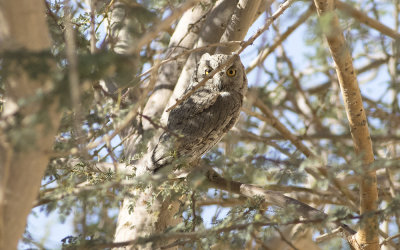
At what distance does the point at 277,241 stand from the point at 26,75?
1816 millimetres

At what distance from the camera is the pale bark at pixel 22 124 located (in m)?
1.60

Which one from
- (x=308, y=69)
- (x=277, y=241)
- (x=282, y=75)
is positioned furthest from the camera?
(x=308, y=69)

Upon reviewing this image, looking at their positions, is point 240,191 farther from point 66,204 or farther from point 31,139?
point 31,139

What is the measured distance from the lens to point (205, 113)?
11.7ft

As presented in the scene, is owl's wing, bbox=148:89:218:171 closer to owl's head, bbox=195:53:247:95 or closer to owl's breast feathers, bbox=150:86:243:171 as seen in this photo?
owl's breast feathers, bbox=150:86:243:171

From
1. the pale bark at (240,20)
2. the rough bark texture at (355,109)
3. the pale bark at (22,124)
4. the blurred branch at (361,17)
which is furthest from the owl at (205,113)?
the pale bark at (22,124)

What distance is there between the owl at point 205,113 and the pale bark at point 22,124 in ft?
5.12

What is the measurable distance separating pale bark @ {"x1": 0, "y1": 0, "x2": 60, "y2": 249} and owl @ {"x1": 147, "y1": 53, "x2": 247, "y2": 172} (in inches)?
61.5

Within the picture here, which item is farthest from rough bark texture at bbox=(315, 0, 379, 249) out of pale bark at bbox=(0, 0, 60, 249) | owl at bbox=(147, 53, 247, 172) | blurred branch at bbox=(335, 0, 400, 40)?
pale bark at bbox=(0, 0, 60, 249)

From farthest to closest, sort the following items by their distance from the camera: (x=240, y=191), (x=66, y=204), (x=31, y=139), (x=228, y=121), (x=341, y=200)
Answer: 1. (x=341, y=200)
2. (x=228, y=121)
3. (x=240, y=191)
4. (x=66, y=204)
5. (x=31, y=139)

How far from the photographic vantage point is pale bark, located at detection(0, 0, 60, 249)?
1603 millimetres

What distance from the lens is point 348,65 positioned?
2.81 meters

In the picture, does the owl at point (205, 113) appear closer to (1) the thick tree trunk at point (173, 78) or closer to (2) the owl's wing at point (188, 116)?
(2) the owl's wing at point (188, 116)

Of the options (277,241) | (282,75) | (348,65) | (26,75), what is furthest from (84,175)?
(282,75)
